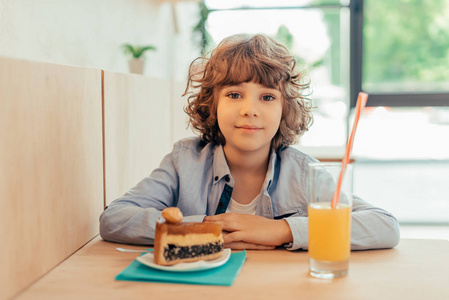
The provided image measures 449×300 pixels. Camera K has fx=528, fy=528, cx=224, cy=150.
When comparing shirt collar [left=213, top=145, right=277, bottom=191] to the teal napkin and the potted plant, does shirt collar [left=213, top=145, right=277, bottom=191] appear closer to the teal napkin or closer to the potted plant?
the teal napkin

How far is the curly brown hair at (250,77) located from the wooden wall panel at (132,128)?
0.71 ft

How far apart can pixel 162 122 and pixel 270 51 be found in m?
0.97

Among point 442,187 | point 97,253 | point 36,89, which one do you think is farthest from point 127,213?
point 442,187

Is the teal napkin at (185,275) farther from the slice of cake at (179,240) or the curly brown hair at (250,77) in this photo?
the curly brown hair at (250,77)

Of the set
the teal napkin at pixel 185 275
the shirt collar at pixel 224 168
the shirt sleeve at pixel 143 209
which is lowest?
the teal napkin at pixel 185 275

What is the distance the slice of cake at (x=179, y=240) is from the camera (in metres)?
0.92

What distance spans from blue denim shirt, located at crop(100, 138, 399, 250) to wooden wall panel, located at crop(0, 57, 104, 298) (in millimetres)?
103

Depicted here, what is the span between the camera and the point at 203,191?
139cm

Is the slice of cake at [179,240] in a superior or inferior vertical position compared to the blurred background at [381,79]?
inferior

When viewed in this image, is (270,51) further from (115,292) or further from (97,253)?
(115,292)

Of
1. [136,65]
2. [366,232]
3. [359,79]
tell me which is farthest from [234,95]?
[359,79]

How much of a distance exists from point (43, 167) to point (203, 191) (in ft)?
1.64

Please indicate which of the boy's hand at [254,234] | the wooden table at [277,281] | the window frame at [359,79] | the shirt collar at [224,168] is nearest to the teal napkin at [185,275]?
the wooden table at [277,281]

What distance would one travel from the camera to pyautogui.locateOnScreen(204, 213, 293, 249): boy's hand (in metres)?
1.09
